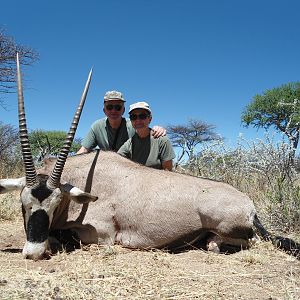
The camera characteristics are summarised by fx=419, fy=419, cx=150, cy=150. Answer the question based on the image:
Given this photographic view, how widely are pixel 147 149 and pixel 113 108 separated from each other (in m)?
0.71

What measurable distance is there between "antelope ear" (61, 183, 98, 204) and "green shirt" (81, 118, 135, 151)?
6.56ft

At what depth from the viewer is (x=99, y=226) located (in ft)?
12.3

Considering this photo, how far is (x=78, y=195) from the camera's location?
361 centimetres

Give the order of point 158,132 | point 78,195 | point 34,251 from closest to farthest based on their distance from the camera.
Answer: point 34,251
point 78,195
point 158,132

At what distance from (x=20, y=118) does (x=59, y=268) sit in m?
1.39

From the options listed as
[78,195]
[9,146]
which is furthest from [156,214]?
[9,146]

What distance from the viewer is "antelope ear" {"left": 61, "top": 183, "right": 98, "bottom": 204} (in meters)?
3.60

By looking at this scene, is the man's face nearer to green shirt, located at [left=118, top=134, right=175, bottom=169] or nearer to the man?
the man

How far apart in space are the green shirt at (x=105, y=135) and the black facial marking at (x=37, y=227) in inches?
93.6

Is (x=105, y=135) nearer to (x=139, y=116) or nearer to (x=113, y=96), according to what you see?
(x=113, y=96)

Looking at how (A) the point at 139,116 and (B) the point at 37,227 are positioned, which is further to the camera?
(A) the point at 139,116

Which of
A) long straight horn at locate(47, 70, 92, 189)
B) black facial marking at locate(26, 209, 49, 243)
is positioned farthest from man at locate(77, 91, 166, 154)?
black facial marking at locate(26, 209, 49, 243)

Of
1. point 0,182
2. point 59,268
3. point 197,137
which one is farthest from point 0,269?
point 197,137

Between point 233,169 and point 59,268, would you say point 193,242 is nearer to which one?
point 59,268
